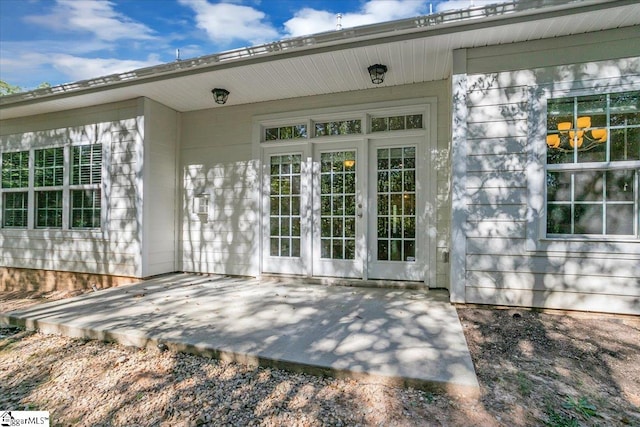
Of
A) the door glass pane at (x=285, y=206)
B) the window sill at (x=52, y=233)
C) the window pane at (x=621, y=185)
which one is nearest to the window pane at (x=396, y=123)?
the door glass pane at (x=285, y=206)

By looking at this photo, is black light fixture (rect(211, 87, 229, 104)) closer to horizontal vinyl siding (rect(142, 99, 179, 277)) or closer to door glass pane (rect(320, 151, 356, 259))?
horizontal vinyl siding (rect(142, 99, 179, 277))

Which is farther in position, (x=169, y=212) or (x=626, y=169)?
(x=169, y=212)

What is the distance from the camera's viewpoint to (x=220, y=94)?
4.24 metres

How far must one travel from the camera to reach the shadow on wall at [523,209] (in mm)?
2873

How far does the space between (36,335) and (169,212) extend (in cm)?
242

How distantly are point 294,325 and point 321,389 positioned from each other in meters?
0.88

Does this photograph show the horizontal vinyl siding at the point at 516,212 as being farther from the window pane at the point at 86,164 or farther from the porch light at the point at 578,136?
the window pane at the point at 86,164

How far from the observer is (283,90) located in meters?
4.26

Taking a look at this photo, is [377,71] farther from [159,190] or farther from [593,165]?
[159,190]

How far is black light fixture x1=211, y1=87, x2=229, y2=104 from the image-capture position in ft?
13.9

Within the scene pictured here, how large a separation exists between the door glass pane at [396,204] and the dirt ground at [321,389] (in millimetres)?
1557

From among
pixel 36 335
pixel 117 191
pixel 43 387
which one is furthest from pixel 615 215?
pixel 117 191

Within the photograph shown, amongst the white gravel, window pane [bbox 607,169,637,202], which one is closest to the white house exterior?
window pane [bbox 607,169,637,202]

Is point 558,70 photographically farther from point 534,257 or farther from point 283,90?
point 283,90
